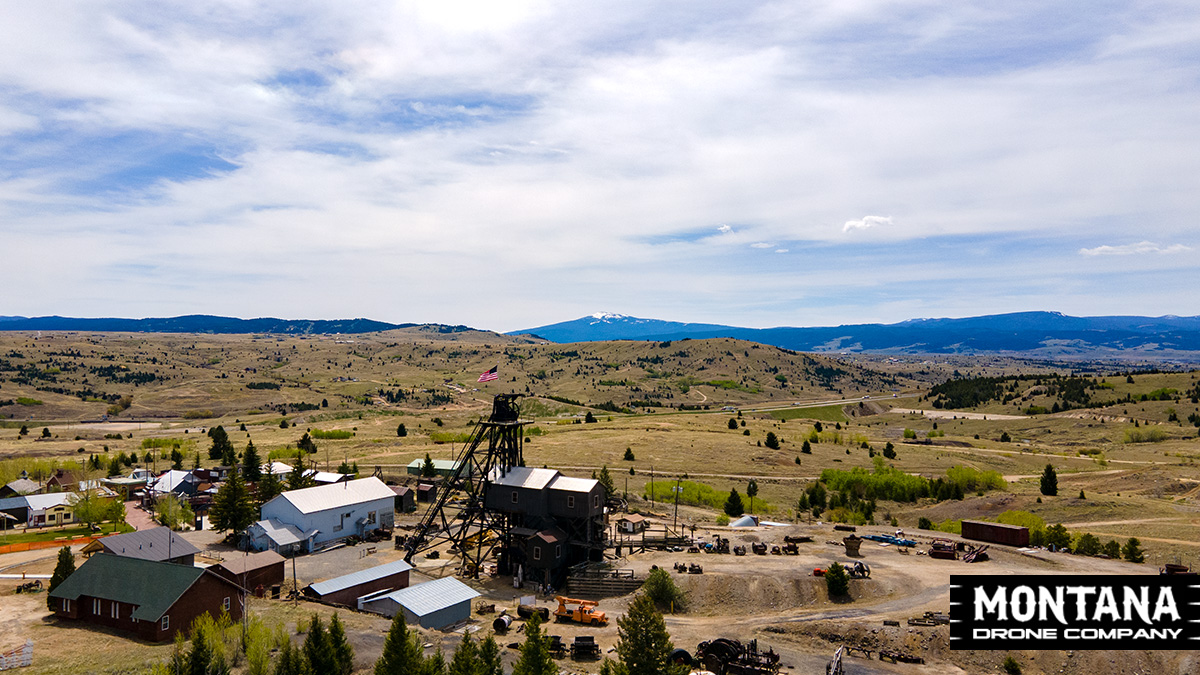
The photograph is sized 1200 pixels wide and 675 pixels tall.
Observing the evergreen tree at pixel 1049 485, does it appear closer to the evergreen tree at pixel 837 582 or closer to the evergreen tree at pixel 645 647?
the evergreen tree at pixel 837 582

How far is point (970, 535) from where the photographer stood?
7162cm

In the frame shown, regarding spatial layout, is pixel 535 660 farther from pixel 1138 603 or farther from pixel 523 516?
pixel 523 516

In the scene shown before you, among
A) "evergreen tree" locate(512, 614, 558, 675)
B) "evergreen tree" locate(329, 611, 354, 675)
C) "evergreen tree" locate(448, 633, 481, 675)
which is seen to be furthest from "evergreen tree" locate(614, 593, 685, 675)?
"evergreen tree" locate(329, 611, 354, 675)

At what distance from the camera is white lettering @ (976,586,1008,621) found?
88.7 feet

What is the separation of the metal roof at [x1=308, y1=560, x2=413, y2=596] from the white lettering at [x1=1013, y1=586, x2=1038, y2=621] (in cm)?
4387

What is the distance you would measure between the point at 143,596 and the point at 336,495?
29.1 m

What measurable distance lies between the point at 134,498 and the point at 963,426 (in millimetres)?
177629

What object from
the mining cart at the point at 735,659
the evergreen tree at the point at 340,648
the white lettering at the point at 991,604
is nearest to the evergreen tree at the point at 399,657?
the evergreen tree at the point at 340,648

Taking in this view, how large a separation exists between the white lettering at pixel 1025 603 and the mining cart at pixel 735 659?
14.6m

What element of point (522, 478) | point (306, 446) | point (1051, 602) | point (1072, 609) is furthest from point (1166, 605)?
point (306, 446)

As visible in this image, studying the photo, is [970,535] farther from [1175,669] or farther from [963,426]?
[963,426]

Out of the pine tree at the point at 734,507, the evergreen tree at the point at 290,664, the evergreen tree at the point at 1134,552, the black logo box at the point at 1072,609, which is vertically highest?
the black logo box at the point at 1072,609

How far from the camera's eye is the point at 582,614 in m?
48.5

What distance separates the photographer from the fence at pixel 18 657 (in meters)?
37.9
